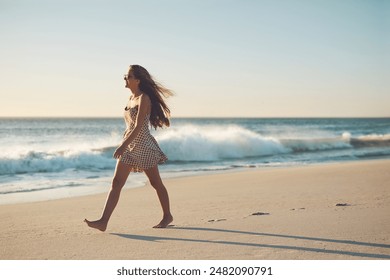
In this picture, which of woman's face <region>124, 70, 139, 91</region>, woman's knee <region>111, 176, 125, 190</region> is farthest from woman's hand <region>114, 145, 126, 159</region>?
woman's face <region>124, 70, 139, 91</region>

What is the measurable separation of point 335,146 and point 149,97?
22.8m

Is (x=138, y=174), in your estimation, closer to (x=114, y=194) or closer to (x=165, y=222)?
(x=165, y=222)

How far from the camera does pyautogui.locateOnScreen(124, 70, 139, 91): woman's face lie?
15.6 feet

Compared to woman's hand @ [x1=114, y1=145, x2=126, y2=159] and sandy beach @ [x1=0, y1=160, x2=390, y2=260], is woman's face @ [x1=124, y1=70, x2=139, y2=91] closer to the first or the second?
woman's hand @ [x1=114, y1=145, x2=126, y2=159]

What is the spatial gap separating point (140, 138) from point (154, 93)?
1.76 ft

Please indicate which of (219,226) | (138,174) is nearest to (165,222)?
(219,226)

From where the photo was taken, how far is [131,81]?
475 centimetres

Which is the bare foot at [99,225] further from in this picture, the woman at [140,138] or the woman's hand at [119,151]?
the woman's hand at [119,151]

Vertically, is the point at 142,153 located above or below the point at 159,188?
above

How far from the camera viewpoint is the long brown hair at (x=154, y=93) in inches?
187

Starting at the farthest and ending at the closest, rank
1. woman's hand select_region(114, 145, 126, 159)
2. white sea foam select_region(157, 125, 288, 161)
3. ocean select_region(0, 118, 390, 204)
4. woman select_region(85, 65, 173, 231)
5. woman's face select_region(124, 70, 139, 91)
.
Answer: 1. white sea foam select_region(157, 125, 288, 161)
2. ocean select_region(0, 118, 390, 204)
3. woman's face select_region(124, 70, 139, 91)
4. woman select_region(85, 65, 173, 231)
5. woman's hand select_region(114, 145, 126, 159)

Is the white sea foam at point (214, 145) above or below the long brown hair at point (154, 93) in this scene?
below

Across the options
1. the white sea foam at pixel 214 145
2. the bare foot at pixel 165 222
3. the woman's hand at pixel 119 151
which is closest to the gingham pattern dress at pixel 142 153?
the woman's hand at pixel 119 151
